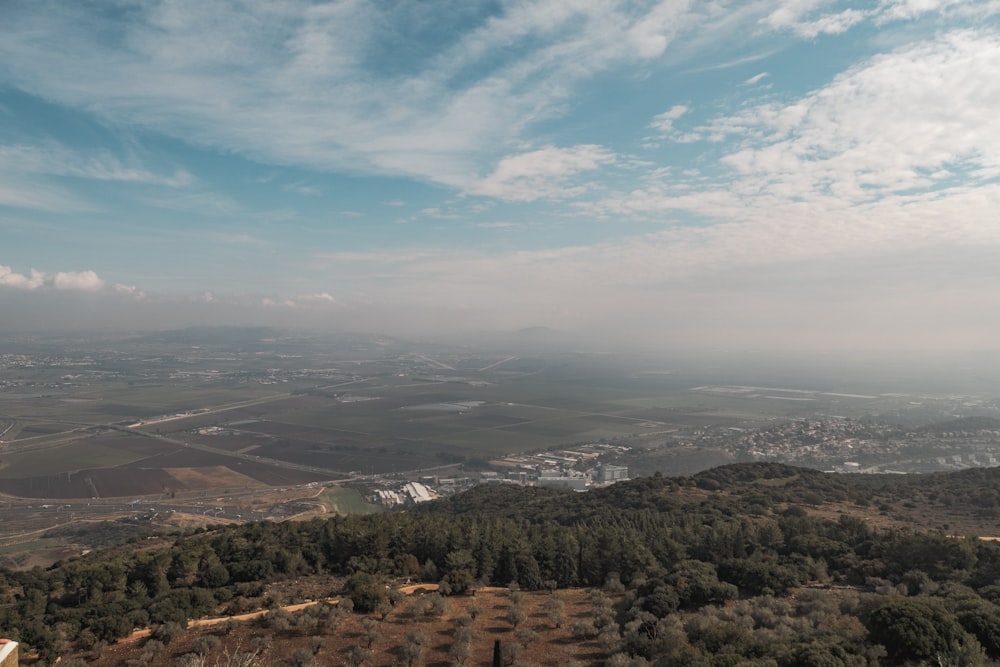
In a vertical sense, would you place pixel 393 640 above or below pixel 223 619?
above

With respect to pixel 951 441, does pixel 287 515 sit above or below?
below

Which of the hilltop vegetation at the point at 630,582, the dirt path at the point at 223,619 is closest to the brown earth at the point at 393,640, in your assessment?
the dirt path at the point at 223,619

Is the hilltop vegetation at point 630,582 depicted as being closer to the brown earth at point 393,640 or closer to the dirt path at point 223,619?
the brown earth at point 393,640

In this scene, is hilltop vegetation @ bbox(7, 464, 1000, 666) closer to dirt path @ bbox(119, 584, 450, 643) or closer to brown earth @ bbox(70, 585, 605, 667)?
brown earth @ bbox(70, 585, 605, 667)

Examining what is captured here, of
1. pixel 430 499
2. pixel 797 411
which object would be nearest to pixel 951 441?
pixel 797 411

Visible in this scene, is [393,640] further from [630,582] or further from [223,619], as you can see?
[630,582]

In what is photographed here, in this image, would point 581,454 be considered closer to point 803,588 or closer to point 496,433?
point 496,433

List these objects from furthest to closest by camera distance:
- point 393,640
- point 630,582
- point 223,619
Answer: point 630,582 → point 223,619 → point 393,640

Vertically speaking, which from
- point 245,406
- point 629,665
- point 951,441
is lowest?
point 245,406

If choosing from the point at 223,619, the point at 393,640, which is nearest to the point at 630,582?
the point at 393,640
